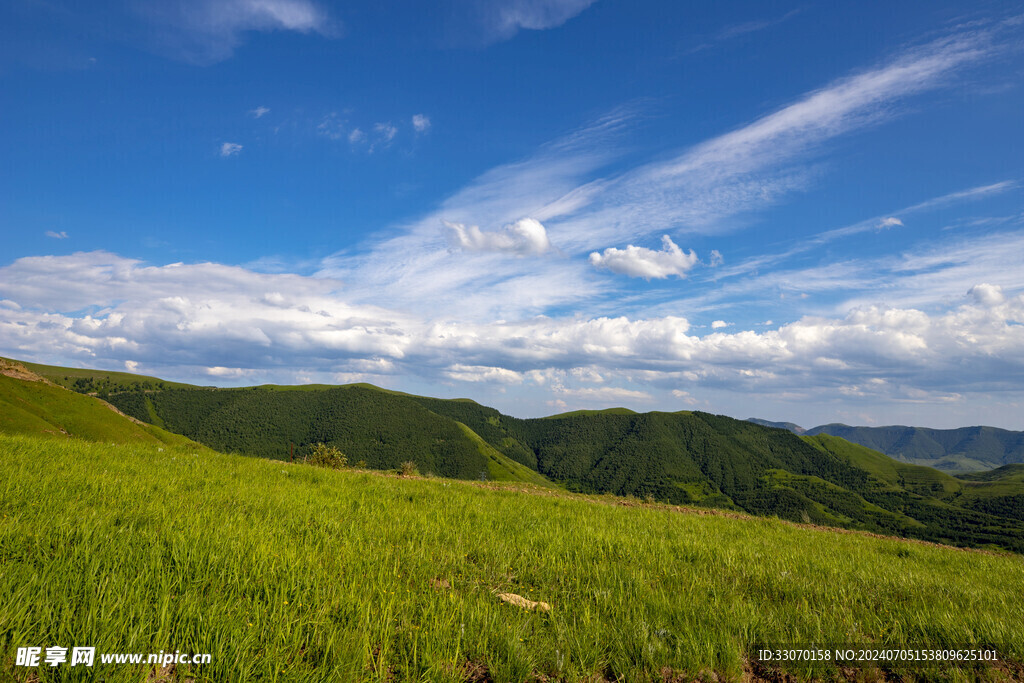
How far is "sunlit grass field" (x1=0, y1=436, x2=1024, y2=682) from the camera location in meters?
4.05

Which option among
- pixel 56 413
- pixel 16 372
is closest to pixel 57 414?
pixel 56 413

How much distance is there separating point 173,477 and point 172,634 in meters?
8.99

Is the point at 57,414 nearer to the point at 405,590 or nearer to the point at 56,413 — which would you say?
the point at 56,413

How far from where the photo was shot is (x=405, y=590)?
5.73 metres

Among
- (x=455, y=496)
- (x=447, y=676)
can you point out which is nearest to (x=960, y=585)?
(x=447, y=676)

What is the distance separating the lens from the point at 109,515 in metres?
6.96

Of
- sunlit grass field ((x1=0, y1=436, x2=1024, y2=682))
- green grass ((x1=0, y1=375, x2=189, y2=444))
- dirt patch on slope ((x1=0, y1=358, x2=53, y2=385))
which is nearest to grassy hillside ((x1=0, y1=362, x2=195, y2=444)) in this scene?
green grass ((x1=0, y1=375, x2=189, y2=444))

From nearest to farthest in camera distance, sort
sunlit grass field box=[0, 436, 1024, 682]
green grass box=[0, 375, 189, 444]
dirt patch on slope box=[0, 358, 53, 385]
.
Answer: sunlit grass field box=[0, 436, 1024, 682] → green grass box=[0, 375, 189, 444] → dirt patch on slope box=[0, 358, 53, 385]

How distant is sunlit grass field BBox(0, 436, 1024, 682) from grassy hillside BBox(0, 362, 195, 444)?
68.2 metres

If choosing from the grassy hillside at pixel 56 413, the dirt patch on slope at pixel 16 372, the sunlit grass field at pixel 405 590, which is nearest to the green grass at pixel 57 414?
the grassy hillside at pixel 56 413

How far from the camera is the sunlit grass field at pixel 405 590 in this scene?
4055 mm

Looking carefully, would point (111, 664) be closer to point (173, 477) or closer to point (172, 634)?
point (172, 634)

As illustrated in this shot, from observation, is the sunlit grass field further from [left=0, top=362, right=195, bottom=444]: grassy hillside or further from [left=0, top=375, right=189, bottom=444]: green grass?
[left=0, top=362, right=195, bottom=444]: grassy hillside

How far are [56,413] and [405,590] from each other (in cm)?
9780
